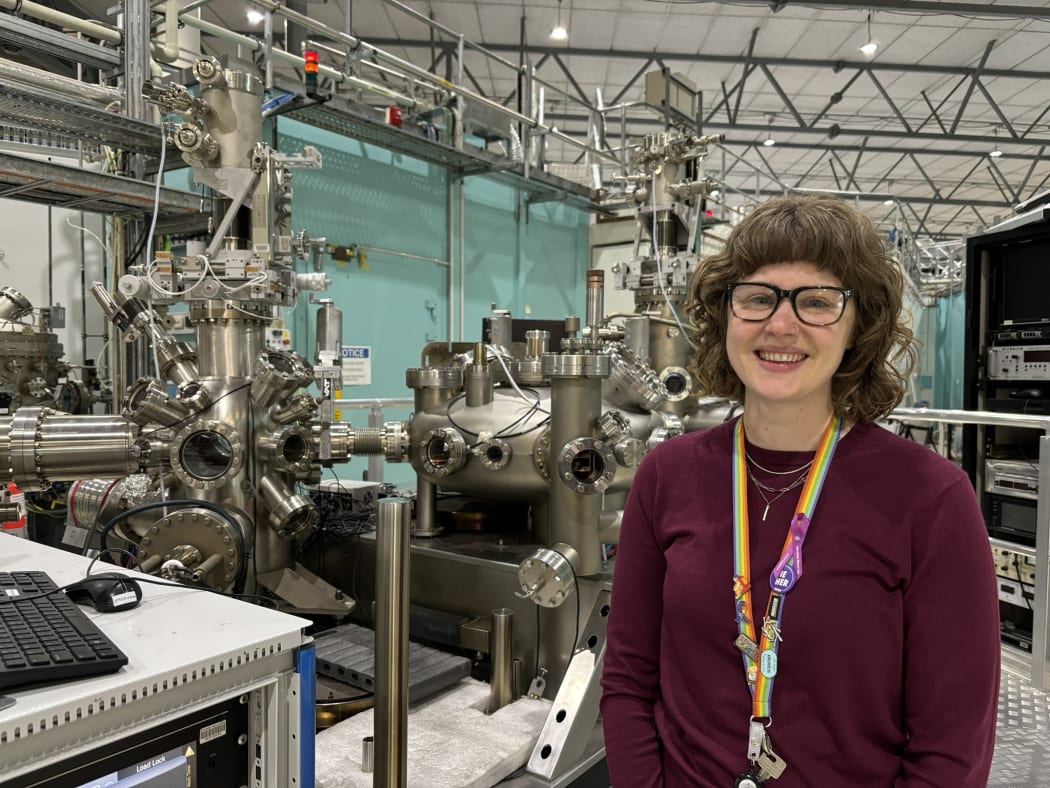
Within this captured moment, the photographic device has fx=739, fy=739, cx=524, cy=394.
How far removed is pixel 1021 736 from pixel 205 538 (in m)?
2.05

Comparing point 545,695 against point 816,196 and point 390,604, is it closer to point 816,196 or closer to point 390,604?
point 390,604

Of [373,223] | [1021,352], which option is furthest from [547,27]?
[1021,352]

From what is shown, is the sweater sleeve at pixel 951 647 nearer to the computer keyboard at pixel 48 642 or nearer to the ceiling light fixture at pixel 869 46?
the computer keyboard at pixel 48 642

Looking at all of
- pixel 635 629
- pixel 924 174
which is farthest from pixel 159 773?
pixel 924 174

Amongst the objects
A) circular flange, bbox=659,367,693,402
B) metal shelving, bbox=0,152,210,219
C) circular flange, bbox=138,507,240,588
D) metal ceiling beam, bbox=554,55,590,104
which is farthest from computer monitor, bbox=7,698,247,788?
metal ceiling beam, bbox=554,55,590,104

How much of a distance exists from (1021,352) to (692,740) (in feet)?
8.09

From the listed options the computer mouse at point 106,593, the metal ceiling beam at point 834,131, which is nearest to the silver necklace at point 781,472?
the computer mouse at point 106,593

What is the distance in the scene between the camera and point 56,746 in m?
0.77

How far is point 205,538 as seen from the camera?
75.5 inches

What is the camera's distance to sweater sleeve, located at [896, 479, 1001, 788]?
0.73 m

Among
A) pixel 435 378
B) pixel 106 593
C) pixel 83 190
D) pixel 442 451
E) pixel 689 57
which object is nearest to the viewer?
pixel 106 593

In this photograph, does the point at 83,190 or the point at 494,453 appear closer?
the point at 494,453

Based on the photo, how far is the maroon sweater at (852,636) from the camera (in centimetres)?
74

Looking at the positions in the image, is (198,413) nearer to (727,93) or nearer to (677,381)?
(677,381)
